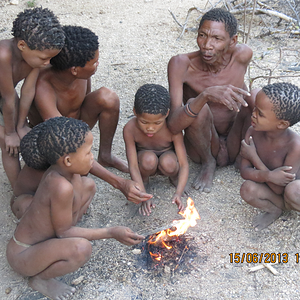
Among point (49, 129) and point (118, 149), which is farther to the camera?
point (118, 149)

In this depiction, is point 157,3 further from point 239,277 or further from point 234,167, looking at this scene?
point 239,277

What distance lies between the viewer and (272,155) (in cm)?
279

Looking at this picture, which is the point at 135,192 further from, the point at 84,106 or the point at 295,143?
the point at 295,143

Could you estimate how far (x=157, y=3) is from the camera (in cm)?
789

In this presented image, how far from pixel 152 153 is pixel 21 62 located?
51.2 inches

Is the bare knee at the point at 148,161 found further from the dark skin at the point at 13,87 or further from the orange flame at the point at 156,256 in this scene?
the dark skin at the point at 13,87

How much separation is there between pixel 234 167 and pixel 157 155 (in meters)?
0.88

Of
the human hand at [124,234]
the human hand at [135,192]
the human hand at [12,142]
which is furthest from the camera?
the human hand at [12,142]

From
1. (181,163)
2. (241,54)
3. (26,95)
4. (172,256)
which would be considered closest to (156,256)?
(172,256)

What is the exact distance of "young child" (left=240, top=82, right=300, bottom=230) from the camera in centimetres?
257

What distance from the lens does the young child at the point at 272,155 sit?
2.57 meters

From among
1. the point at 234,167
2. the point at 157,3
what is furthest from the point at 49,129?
the point at 157,3

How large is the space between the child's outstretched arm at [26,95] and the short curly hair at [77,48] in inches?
10.7

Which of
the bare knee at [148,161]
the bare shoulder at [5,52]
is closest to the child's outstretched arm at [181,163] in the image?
the bare knee at [148,161]
